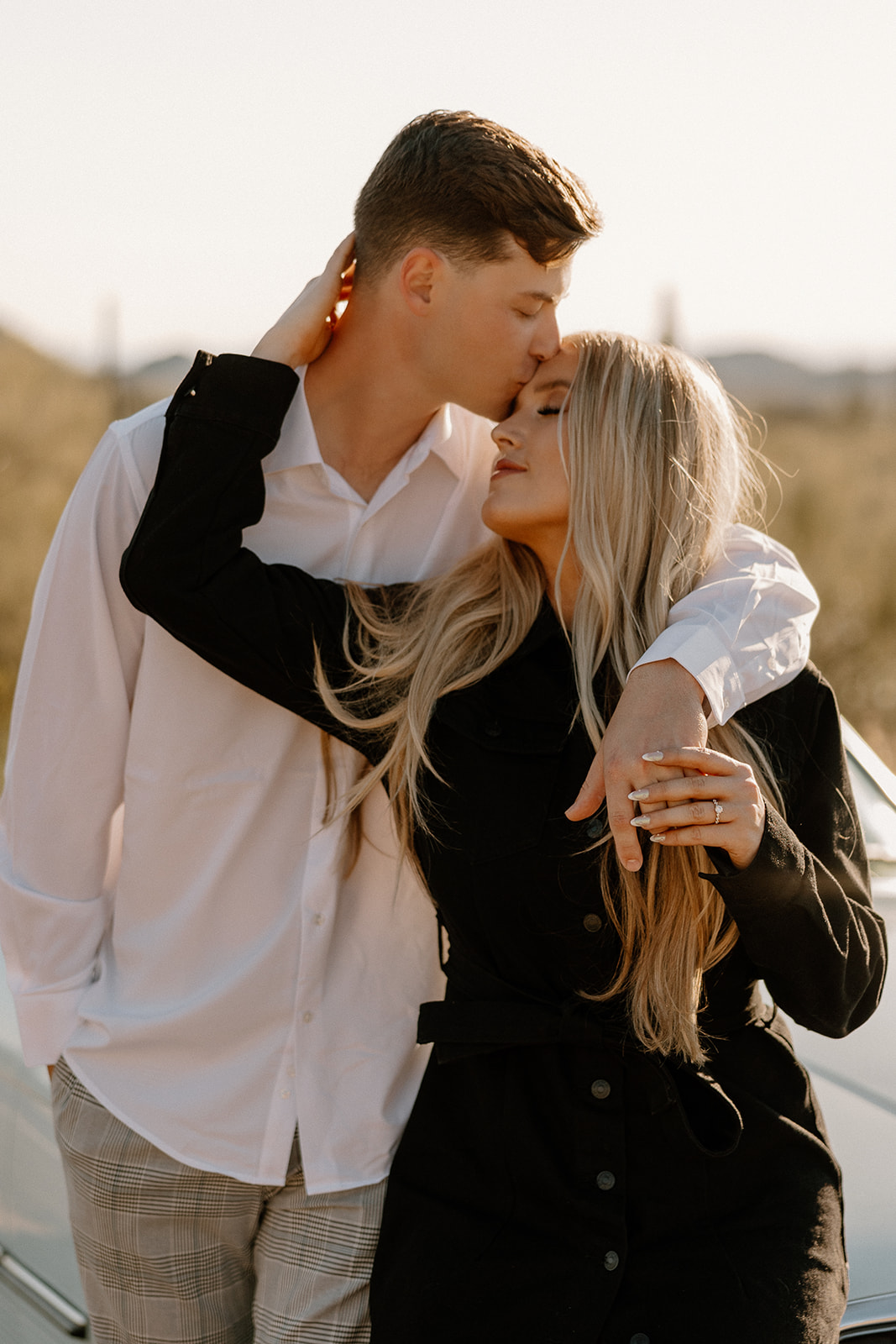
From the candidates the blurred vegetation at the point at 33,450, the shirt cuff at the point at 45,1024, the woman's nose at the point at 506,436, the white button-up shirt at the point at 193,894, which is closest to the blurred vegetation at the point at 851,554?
the woman's nose at the point at 506,436

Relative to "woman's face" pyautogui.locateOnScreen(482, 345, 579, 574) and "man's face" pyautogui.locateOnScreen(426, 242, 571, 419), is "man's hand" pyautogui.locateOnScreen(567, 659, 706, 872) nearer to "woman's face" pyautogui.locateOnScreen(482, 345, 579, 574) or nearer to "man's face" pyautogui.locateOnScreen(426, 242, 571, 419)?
"woman's face" pyautogui.locateOnScreen(482, 345, 579, 574)

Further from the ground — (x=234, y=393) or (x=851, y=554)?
(x=234, y=393)

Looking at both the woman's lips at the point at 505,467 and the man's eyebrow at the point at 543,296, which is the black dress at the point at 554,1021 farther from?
the man's eyebrow at the point at 543,296

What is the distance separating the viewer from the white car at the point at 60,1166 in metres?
2.15

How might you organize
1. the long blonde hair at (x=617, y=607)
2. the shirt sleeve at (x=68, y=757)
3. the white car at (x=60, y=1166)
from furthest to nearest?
the shirt sleeve at (x=68, y=757)
the white car at (x=60, y=1166)
the long blonde hair at (x=617, y=607)

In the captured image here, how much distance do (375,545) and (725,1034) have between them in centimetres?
110

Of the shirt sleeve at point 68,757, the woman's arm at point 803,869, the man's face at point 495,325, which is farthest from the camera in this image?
the man's face at point 495,325

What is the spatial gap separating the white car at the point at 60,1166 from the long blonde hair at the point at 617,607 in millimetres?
412

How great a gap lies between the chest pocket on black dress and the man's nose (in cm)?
66

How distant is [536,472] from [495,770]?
54cm

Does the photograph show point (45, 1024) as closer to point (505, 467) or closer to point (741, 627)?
point (505, 467)

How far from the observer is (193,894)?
7.53 ft

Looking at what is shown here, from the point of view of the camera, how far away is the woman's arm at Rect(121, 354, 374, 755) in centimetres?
214

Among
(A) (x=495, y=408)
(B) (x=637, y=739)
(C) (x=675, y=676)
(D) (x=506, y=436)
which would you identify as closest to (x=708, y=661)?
(C) (x=675, y=676)
